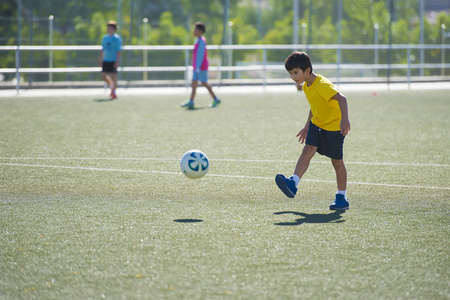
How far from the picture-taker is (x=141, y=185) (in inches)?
252

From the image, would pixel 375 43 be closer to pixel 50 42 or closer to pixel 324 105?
pixel 50 42

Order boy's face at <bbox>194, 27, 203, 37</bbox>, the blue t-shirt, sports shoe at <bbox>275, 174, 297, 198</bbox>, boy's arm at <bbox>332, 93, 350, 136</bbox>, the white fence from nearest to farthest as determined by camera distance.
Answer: boy's arm at <bbox>332, 93, 350, 136</bbox> → sports shoe at <bbox>275, 174, 297, 198</bbox> → boy's face at <bbox>194, 27, 203, 37</bbox> → the blue t-shirt → the white fence

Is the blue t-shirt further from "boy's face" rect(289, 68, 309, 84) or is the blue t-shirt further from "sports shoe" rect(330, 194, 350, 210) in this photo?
"sports shoe" rect(330, 194, 350, 210)

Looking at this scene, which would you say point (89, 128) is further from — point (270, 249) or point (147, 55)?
point (147, 55)

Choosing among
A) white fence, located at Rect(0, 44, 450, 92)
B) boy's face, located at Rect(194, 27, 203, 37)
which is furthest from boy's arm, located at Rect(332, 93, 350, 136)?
white fence, located at Rect(0, 44, 450, 92)

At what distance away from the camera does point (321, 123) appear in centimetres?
557

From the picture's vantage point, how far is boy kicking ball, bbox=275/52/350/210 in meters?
5.40

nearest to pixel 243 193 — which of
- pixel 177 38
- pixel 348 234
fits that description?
pixel 348 234

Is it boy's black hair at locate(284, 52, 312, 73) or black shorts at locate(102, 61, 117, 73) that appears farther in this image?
black shorts at locate(102, 61, 117, 73)

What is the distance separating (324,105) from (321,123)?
0.51 feet

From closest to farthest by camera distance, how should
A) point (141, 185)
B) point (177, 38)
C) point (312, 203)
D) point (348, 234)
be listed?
point (348, 234) → point (312, 203) → point (141, 185) → point (177, 38)

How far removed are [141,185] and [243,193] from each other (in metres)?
1.02

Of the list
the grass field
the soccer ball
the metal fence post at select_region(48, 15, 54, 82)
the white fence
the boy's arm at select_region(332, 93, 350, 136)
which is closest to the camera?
the grass field

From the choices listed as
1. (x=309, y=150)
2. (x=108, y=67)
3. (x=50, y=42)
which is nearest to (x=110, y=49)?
(x=108, y=67)
